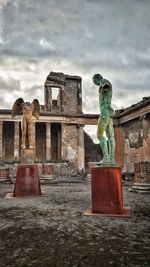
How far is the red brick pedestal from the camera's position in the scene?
4512mm

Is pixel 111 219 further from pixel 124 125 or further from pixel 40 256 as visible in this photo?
pixel 124 125

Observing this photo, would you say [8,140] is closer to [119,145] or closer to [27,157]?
[119,145]

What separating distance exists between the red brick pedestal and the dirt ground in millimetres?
327

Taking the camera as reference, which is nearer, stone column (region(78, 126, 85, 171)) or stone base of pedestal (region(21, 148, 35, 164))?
stone base of pedestal (region(21, 148, 35, 164))

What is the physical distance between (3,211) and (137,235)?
2.91 meters

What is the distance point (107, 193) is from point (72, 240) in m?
1.80

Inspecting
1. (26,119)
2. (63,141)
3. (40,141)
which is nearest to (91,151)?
(40,141)

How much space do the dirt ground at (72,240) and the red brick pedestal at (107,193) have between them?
327 mm

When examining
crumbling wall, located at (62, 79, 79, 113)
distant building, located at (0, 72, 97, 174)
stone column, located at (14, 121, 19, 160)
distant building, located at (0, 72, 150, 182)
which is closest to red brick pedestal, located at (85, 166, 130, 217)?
distant building, located at (0, 72, 150, 182)

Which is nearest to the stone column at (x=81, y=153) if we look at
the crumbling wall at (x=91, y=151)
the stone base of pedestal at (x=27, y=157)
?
the crumbling wall at (x=91, y=151)

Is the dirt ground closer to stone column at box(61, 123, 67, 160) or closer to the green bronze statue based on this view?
the green bronze statue

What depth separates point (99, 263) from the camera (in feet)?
7.25

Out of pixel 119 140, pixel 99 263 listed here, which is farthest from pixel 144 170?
pixel 119 140

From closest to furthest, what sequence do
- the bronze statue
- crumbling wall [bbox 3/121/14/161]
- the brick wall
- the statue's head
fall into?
the statue's head
the bronze statue
the brick wall
crumbling wall [bbox 3/121/14/161]
